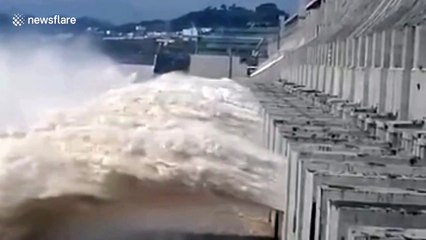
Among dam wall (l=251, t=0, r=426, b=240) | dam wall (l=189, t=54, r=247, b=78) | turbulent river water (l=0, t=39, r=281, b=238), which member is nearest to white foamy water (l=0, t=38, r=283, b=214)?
turbulent river water (l=0, t=39, r=281, b=238)

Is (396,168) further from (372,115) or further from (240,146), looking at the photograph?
(240,146)

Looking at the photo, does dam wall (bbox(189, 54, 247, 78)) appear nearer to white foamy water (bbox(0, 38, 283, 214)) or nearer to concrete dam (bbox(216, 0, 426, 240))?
white foamy water (bbox(0, 38, 283, 214))

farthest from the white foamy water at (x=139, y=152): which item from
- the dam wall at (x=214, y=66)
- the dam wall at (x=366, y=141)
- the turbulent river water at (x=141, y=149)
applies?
the dam wall at (x=214, y=66)

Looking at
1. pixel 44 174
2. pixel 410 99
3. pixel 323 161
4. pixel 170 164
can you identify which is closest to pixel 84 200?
pixel 44 174

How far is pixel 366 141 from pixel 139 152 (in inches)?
87.1

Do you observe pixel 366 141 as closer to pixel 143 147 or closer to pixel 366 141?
pixel 366 141

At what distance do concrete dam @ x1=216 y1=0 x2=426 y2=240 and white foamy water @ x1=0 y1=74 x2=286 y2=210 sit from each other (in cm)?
28

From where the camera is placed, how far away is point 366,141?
246cm

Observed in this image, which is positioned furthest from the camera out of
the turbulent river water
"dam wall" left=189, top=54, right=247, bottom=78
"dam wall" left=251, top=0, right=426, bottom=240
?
"dam wall" left=189, top=54, right=247, bottom=78

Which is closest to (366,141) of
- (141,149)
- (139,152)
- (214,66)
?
(139,152)

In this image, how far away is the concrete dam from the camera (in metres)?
1.38

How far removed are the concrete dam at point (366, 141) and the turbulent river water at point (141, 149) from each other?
265 mm

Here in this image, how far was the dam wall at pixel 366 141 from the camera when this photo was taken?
54.2 inches

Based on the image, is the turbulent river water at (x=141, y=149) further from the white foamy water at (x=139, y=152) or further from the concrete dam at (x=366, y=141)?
the concrete dam at (x=366, y=141)
